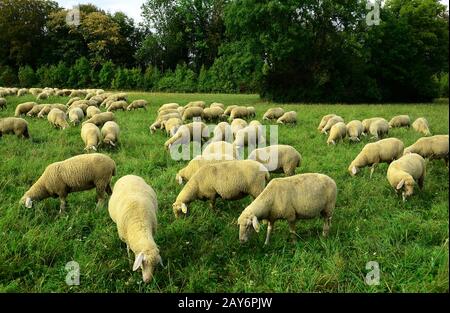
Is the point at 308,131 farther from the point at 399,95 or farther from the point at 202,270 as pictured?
the point at 399,95

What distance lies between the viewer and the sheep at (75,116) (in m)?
15.6

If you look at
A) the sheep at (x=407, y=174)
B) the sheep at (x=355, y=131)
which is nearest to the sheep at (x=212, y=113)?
the sheep at (x=355, y=131)

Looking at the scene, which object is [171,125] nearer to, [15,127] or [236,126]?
[236,126]

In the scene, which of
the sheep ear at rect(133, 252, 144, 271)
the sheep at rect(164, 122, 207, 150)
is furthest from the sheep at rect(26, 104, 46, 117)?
the sheep ear at rect(133, 252, 144, 271)

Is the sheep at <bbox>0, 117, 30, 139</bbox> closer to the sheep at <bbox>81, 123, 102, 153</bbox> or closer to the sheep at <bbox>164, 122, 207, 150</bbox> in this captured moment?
the sheep at <bbox>81, 123, 102, 153</bbox>

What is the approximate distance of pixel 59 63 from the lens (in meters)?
40.2

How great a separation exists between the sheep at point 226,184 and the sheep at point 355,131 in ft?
21.5

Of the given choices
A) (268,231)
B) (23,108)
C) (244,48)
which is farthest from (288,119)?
(244,48)

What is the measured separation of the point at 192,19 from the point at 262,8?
48.8ft

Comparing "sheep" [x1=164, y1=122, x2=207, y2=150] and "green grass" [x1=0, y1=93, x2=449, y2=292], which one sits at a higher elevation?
"sheep" [x1=164, y1=122, x2=207, y2=150]

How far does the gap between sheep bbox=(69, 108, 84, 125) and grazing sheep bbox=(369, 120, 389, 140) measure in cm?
1103

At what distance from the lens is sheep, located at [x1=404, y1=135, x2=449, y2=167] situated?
9625 millimetres

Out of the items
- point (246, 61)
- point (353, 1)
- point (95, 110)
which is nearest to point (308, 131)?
point (95, 110)

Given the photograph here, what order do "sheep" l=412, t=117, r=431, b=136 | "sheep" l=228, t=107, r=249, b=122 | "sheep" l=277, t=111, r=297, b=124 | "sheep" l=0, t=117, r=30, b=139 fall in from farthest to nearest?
"sheep" l=228, t=107, r=249, b=122 → "sheep" l=277, t=111, r=297, b=124 → "sheep" l=412, t=117, r=431, b=136 → "sheep" l=0, t=117, r=30, b=139
